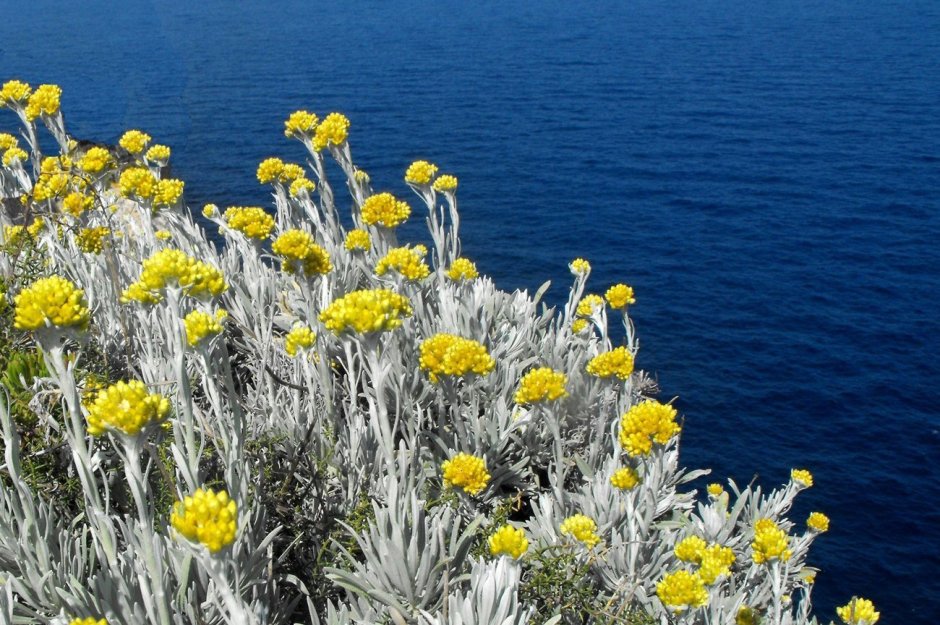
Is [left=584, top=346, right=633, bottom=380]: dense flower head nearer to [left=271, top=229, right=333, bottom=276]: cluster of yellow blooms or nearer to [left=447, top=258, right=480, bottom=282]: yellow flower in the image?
[left=271, top=229, right=333, bottom=276]: cluster of yellow blooms

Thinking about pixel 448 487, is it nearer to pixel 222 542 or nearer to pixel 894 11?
pixel 222 542

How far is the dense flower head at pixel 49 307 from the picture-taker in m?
2.23

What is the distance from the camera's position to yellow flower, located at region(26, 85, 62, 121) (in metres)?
5.03

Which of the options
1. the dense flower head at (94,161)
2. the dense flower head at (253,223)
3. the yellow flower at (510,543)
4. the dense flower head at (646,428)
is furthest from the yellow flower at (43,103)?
the yellow flower at (510,543)

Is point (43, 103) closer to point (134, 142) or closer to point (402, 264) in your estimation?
point (134, 142)

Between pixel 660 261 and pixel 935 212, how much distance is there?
6511mm

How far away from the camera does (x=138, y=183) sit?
4.19 metres

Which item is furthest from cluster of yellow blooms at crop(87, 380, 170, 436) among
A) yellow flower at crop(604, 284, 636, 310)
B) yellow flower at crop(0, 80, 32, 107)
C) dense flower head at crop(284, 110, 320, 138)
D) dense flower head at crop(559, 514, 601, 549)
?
yellow flower at crop(0, 80, 32, 107)

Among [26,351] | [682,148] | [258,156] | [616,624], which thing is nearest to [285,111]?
[258,156]

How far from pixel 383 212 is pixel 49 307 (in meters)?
2.32

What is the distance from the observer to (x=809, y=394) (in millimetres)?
13820

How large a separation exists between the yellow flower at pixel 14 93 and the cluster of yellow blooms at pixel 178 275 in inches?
132

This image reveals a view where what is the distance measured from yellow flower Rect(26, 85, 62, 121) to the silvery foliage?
10cm

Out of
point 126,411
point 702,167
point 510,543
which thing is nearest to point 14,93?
point 126,411
